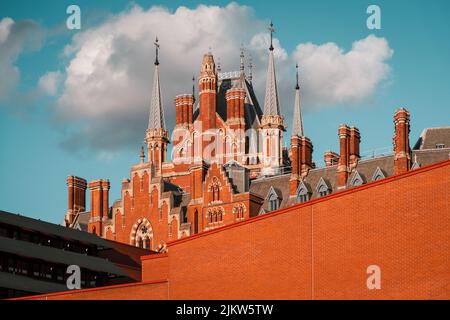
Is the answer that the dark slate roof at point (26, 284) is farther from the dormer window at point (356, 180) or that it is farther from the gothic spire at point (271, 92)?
the gothic spire at point (271, 92)

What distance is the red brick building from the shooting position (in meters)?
115

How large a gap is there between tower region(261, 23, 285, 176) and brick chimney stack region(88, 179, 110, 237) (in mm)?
16457

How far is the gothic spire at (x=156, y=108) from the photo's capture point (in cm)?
14462

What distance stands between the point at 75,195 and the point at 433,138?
41.4 metres

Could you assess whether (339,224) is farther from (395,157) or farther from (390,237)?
(395,157)

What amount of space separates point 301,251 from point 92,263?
33552mm

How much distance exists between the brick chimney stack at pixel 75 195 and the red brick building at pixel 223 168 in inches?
4.2

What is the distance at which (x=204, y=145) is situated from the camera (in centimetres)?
14025

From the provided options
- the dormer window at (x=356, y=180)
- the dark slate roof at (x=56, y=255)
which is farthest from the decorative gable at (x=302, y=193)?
the dark slate roof at (x=56, y=255)

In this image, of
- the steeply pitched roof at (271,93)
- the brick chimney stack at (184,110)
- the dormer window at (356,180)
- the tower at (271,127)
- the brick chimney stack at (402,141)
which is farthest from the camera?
the brick chimney stack at (184,110)

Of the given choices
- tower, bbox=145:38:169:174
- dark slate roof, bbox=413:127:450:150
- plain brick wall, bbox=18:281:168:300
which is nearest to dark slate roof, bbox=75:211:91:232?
tower, bbox=145:38:169:174

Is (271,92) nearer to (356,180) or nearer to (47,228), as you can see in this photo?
(356,180)

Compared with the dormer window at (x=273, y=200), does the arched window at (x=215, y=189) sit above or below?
above
